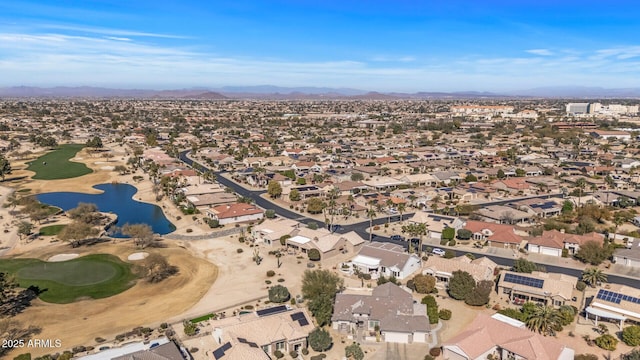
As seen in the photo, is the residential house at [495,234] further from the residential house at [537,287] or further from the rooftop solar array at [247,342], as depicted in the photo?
the rooftop solar array at [247,342]

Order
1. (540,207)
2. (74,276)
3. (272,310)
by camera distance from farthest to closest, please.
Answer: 1. (540,207)
2. (74,276)
3. (272,310)

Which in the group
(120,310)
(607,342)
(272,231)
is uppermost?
(272,231)

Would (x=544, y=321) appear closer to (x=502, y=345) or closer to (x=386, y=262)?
(x=502, y=345)

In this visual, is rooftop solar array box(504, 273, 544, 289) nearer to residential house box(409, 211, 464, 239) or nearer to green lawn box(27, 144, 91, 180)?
residential house box(409, 211, 464, 239)

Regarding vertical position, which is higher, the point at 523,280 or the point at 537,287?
the point at 523,280

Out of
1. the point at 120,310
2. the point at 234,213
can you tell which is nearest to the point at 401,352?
the point at 120,310

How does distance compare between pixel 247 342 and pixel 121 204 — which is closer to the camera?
pixel 247 342

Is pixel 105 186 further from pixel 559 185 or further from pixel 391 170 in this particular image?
pixel 559 185
